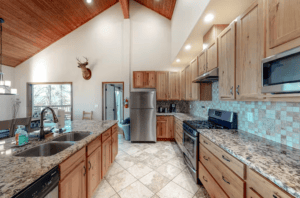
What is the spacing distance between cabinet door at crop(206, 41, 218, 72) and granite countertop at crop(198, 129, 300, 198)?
1102mm

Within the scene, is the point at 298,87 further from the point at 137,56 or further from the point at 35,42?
the point at 35,42

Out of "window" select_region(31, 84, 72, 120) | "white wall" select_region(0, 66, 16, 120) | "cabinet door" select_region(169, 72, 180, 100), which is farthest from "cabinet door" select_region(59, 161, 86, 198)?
"white wall" select_region(0, 66, 16, 120)

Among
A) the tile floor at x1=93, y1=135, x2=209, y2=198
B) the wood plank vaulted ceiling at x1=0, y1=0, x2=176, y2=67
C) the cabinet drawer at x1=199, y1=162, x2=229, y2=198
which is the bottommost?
the tile floor at x1=93, y1=135, x2=209, y2=198

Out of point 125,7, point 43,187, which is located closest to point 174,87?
point 125,7

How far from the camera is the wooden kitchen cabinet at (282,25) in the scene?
748mm

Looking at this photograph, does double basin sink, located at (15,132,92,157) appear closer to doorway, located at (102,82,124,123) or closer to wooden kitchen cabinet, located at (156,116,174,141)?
wooden kitchen cabinet, located at (156,116,174,141)

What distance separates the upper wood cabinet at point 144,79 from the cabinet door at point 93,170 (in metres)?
2.69

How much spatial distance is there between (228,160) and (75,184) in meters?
1.48

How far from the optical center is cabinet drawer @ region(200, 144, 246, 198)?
3.22ft

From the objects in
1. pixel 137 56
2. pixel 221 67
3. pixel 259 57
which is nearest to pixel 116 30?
pixel 137 56

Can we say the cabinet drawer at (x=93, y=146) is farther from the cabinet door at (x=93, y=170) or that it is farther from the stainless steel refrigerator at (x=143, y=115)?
the stainless steel refrigerator at (x=143, y=115)

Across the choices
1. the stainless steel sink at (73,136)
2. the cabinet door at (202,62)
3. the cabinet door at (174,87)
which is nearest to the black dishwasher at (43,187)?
the stainless steel sink at (73,136)

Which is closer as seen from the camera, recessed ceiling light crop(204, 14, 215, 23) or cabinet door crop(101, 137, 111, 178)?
recessed ceiling light crop(204, 14, 215, 23)

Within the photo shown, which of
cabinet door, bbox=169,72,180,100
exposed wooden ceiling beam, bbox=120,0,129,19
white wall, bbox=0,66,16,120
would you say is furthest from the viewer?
white wall, bbox=0,66,16,120
